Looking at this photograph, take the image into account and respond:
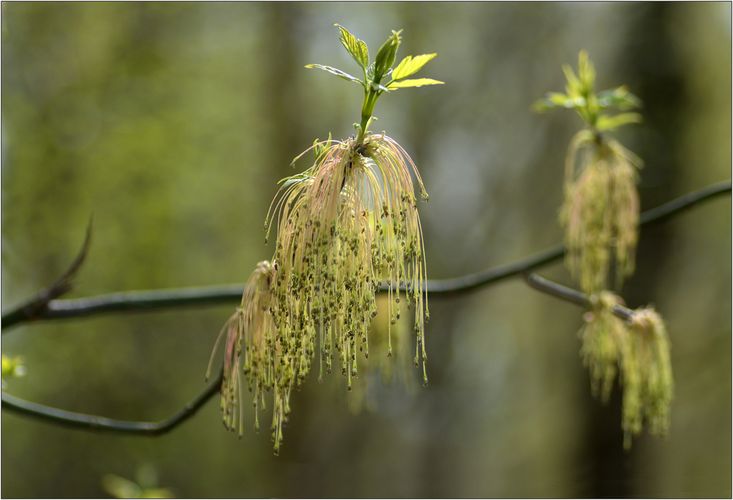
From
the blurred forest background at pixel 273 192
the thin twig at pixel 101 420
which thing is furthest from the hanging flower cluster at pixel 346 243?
the blurred forest background at pixel 273 192

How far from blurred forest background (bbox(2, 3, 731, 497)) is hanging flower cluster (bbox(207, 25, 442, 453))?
279cm

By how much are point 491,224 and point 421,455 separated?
170 centimetres

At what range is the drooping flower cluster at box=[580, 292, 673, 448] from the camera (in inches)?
48.0

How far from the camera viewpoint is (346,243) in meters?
0.71

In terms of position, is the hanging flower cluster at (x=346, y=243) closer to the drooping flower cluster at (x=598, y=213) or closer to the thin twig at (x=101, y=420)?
the thin twig at (x=101, y=420)

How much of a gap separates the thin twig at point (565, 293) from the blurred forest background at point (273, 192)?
2156 millimetres

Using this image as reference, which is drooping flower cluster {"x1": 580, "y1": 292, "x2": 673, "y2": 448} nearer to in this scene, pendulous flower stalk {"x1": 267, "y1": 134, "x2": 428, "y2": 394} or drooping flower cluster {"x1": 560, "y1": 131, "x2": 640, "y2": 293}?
drooping flower cluster {"x1": 560, "y1": 131, "x2": 640, "y2": 293}

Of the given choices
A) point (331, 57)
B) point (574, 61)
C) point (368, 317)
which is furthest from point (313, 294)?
point (574, 61)

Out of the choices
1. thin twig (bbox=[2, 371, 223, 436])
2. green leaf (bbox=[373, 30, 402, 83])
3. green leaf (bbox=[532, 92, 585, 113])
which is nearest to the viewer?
green leaf (bbox=[373, 30, 402, 83])

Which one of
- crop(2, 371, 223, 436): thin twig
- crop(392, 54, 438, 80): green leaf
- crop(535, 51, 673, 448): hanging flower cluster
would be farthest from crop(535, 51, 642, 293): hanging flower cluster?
crop(2, 371, 223, 436): thin twig

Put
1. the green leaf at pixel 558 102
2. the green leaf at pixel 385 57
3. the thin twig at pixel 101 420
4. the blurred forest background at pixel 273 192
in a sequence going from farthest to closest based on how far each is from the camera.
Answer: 1. the blurred forest background at pixel 273 192
2. the green leaf at pixel 558 102
3. the thin twig at pixel 101 420
4. the green leaf at pixel 385 57

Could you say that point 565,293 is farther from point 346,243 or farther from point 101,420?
point 101,420

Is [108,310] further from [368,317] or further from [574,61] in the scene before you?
[574,61]

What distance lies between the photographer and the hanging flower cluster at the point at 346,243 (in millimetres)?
696
